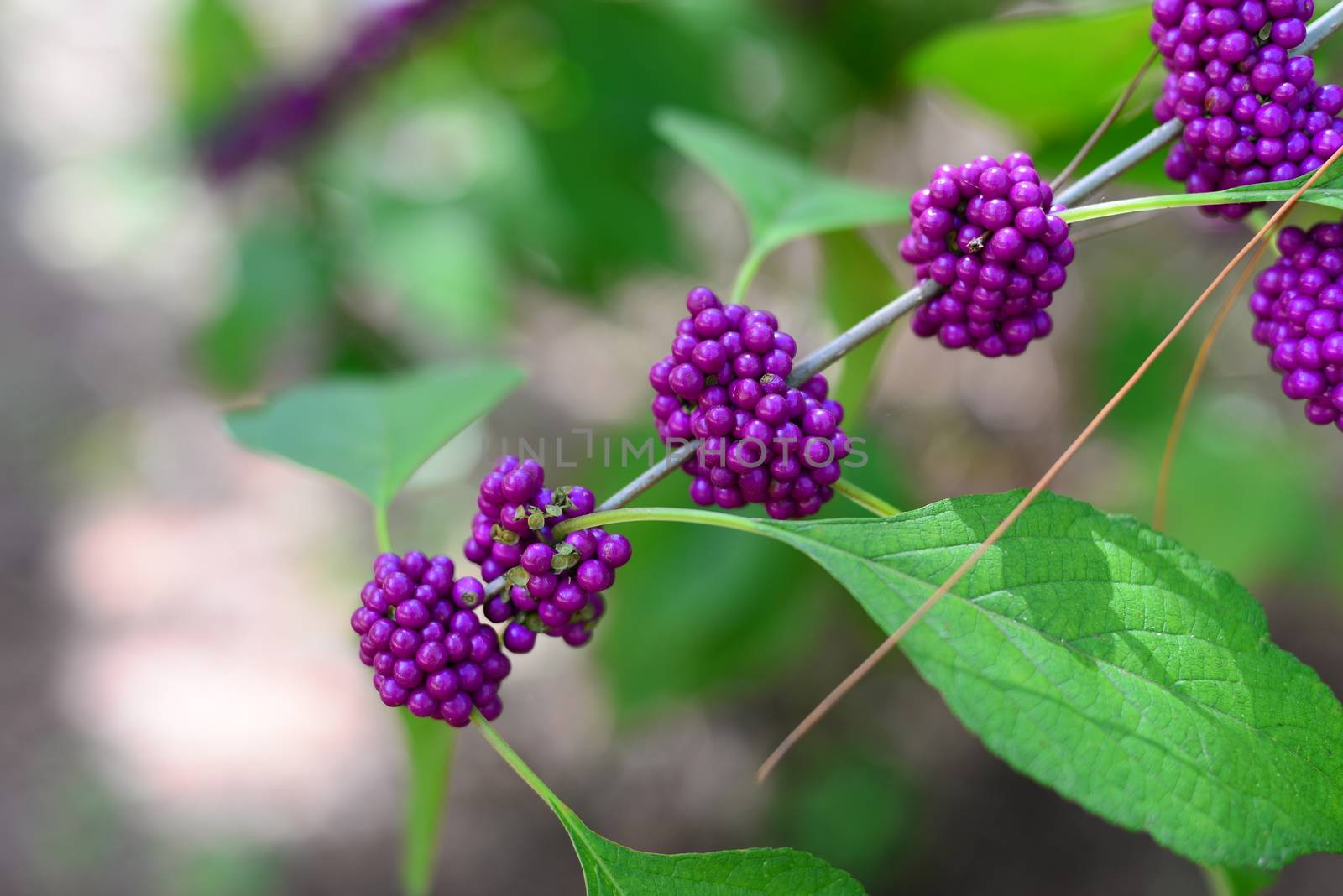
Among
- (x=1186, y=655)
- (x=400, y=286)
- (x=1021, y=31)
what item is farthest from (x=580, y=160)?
(x=1186, y=655)

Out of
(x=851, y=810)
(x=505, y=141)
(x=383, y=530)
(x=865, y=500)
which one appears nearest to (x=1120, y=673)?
(x=865, y=500)

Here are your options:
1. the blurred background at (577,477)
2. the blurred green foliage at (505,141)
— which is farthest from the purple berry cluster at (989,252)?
the blurred green foliage at (505,141)

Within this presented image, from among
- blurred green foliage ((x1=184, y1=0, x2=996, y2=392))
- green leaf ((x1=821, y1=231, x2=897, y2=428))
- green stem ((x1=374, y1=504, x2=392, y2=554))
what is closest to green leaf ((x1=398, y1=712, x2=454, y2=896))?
green stem ((x1=374, y1=504, x2=392, y2=554))

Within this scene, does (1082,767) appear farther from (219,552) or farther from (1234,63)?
(219,552)

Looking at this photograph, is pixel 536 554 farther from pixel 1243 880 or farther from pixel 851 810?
pixel 851 810

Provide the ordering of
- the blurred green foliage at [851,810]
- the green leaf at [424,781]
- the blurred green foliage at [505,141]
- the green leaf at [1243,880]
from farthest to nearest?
the blurred green foliage at [851,810] → the blurred green foliage at [505,141] → the green leaf at [424,781] → the green leaf at [1243,880]

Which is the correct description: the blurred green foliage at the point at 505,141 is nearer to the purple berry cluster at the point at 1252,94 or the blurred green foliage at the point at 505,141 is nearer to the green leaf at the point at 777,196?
the green leaf at the point at 777,196
